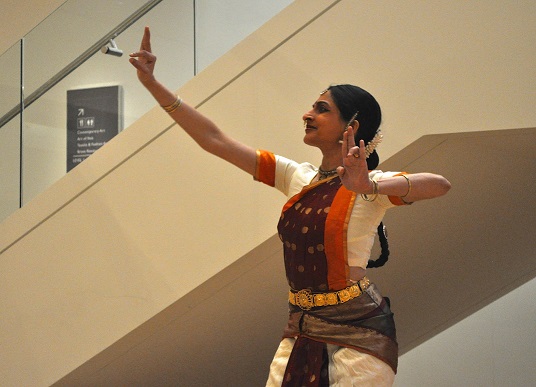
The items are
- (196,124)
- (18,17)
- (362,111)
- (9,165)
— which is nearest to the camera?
(362,111)

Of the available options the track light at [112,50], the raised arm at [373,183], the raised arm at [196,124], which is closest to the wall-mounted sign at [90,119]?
the track light at [112,50]

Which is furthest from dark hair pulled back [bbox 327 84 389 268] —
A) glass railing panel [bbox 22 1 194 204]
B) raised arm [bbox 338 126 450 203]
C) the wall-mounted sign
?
the wall-mounted sign

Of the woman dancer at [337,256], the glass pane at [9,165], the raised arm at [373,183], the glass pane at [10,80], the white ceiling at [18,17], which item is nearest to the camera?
the raised arm at [373,183]

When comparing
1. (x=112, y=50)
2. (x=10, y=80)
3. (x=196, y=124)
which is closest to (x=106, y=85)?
(x=112, y=50)

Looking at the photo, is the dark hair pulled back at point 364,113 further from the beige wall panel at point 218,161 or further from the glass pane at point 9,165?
the glass pane at point 9,165

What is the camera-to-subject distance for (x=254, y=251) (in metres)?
3.40

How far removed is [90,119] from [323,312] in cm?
189

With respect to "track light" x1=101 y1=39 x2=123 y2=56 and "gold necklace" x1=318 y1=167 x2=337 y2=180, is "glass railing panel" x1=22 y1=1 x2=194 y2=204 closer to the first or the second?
"track light" x1=101 y1=39 x2=123 y2=56

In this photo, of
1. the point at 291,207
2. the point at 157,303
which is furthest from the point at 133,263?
the point at 291,207

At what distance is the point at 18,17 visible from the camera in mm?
6582

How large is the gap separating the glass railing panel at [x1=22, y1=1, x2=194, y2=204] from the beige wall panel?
26 cm

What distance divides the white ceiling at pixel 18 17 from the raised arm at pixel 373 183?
4.65m

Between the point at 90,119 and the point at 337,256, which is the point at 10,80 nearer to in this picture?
the point at 90,119

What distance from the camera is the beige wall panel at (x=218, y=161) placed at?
315cm
